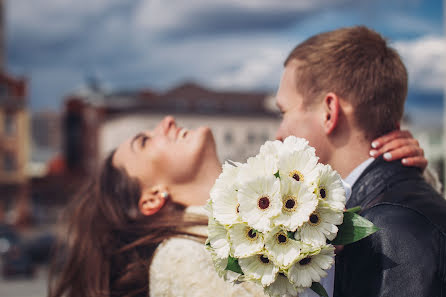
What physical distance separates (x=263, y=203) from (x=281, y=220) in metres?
0.09

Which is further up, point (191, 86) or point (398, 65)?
point (398, 65)

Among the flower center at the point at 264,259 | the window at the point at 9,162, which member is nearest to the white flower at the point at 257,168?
the flower center at the point at 264,259

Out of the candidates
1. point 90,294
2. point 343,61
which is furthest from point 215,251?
point 90,294

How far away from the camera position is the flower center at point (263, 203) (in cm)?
214

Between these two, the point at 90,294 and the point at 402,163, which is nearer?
the point at 402,163

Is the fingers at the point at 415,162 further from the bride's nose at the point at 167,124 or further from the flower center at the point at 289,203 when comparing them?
the bride's nose at the point at 167,124

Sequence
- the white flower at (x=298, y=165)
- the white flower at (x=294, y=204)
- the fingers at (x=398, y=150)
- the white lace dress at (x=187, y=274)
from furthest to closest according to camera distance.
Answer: the white lace dress at (x=187, y=274), the fingers at (x=398, y=150), the white flower at (x=298, y=165), the white flower at (x=294, y=204)

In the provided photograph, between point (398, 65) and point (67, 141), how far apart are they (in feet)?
228

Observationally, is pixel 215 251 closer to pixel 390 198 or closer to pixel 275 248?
pixel 275 248

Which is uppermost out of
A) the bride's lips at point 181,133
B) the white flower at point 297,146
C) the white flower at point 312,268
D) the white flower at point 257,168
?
the white flower at point 297,146

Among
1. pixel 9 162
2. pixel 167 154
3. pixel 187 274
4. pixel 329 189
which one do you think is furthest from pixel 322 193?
pixel 9 162

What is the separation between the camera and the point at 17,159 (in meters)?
55.8

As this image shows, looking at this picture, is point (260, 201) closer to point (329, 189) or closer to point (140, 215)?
point (329, 189)

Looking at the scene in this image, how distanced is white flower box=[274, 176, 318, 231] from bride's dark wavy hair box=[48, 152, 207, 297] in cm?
149
